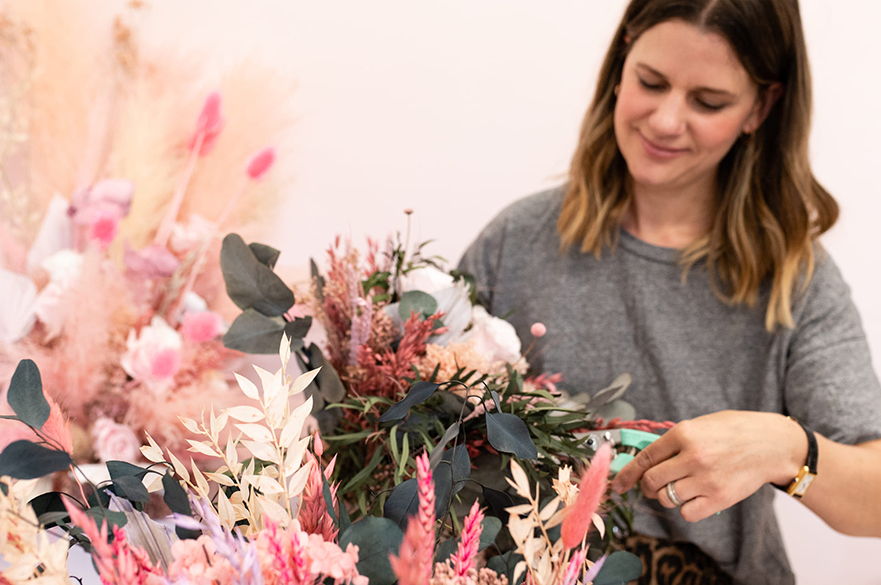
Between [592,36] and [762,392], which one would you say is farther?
[592,36]

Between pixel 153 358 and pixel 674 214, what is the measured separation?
0.91 m

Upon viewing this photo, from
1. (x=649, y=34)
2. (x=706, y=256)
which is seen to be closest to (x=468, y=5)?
(x=649, y=34)

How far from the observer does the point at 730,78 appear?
2.94ft

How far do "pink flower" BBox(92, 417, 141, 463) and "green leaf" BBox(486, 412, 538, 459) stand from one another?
1.66ft

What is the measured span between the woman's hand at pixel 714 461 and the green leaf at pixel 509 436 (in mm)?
258

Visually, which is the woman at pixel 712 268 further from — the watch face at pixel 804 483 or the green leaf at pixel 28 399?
the green leaf at pixel 28 399

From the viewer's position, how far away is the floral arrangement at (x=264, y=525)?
26cm

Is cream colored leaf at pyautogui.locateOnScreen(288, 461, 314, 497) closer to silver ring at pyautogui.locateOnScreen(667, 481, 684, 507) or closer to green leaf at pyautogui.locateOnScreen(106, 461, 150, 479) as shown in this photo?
green leaf at pyautogui.locateOnScreen(106, 461, 150, 479)

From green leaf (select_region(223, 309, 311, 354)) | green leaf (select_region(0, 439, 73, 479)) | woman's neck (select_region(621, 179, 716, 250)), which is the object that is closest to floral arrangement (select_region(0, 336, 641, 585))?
green leaf (select_region(0, 439, 73, 479))

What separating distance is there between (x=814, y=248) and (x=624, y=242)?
12.3 inches

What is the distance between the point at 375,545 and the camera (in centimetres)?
31

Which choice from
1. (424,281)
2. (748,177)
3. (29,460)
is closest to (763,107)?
(748,177)

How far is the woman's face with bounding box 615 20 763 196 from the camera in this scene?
0.88 meters

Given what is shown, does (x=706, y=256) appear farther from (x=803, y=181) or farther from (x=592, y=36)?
(x=592, y=36)
